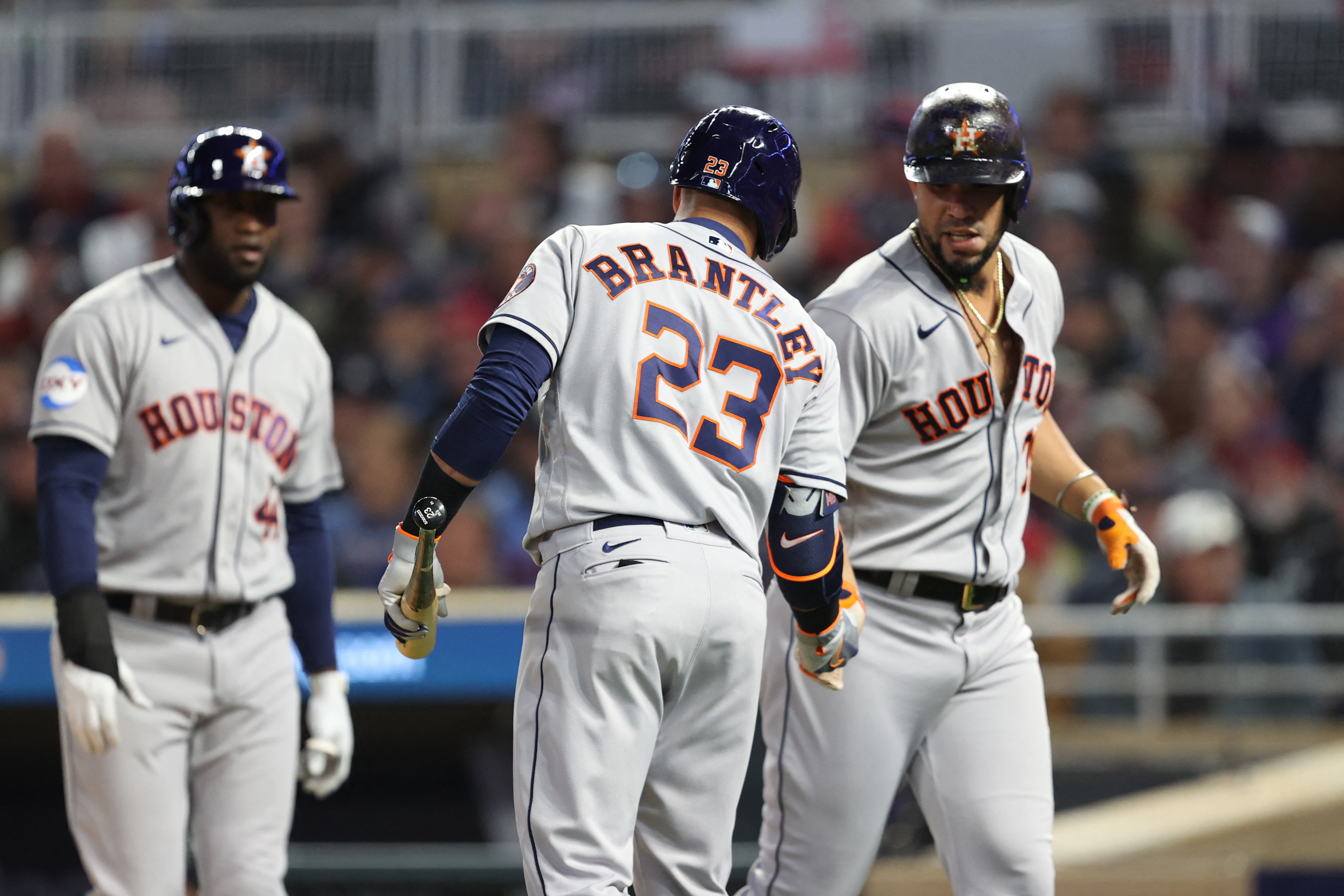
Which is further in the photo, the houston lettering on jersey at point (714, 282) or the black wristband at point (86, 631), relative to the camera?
the black wristband at point (86, 631)

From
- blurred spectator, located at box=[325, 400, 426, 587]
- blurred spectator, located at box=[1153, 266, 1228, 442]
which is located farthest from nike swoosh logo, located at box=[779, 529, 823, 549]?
blurred spectator, located at box=[1153, 266, 1228, 442]

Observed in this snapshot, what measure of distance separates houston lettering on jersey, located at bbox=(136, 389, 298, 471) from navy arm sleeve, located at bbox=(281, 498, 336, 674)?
163 millimetres

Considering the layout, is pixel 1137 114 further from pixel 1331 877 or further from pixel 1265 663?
pixel 1331 877

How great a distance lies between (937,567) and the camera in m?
3.77

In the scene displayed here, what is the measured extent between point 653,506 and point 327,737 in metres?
1.58

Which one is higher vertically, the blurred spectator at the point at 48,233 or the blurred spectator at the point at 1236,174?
the blurred spectator at the point at 1236,174

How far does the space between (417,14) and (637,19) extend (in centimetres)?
143

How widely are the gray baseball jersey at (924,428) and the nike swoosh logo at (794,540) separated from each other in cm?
42

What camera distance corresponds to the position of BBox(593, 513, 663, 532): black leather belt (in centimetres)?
316

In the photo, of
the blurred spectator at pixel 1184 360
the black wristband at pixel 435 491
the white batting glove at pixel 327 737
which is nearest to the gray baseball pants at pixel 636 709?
the black wristband at pixel 435 491

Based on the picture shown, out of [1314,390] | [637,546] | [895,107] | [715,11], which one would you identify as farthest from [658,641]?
[715,11]

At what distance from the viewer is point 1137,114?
34.6 ft

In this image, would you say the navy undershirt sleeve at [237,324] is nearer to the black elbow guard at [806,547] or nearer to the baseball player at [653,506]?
the baseball player at [653,506]

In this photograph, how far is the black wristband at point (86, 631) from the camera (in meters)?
3.73
